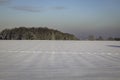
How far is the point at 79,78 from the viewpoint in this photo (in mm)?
5719

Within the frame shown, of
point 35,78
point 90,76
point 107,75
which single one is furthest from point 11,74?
point 107,75

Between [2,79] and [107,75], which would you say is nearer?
[2,79]

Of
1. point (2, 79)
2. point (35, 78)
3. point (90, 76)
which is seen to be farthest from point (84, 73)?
point (2, 79)

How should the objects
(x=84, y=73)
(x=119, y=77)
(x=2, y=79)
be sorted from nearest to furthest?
(x=2, y=79) < (x=119, y=77) < (x=84, y=73)

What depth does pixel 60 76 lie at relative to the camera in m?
5.93

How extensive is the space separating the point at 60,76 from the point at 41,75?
41 cm

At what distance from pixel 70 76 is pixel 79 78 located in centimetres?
29

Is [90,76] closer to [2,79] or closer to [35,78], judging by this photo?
[35,78]

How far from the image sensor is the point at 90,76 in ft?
19.6

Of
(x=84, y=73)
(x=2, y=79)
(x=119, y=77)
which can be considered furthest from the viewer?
(x=84, y=73)

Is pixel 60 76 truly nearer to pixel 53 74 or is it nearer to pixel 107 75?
pixel 53 74

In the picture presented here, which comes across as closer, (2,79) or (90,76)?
(2,79)

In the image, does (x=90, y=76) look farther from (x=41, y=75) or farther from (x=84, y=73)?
(x=41, y=75)

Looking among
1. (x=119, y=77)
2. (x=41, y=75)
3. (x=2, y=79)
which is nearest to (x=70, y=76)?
(x=41, y=75)
